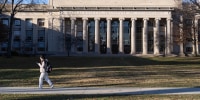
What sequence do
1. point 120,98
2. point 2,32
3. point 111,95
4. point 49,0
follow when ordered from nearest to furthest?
point 120,98 < point 111,95 < point 2,32 < point 49,0

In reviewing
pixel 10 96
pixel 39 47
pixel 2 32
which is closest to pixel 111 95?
pixel 10 96

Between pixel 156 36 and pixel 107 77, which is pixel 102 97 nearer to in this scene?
pixel 107 77

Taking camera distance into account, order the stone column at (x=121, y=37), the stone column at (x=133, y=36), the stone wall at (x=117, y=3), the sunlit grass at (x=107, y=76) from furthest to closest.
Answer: the stone wall at (x=117, y=3) < the stone column at (x=121, y=37) < the stone column at (x=133, y=36) < the sunlit grass at (x=107, y=76)

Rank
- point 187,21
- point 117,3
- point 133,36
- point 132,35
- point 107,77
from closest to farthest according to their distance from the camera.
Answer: point 107,77 < point 187,21 < point 133,36 < point 132,35 < point 117,3

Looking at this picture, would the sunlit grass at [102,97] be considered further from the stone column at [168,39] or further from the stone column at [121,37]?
the stone column at [121,37]

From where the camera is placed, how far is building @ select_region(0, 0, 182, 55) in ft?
374

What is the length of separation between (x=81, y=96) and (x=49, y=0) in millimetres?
107748

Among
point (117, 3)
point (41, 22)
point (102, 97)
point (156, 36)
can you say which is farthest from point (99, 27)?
point (102, 97)

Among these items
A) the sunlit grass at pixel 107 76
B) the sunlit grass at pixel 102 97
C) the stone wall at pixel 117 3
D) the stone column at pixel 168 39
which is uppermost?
the stone wall at pixel 117 3

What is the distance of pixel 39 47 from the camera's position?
120188 millimetres

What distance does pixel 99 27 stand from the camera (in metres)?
117

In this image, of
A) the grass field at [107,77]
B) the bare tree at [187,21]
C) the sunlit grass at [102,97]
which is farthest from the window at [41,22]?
the sunlit grass at [102,97]

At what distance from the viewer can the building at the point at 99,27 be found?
114 meters

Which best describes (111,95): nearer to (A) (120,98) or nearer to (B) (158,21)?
(A) (120,98)
